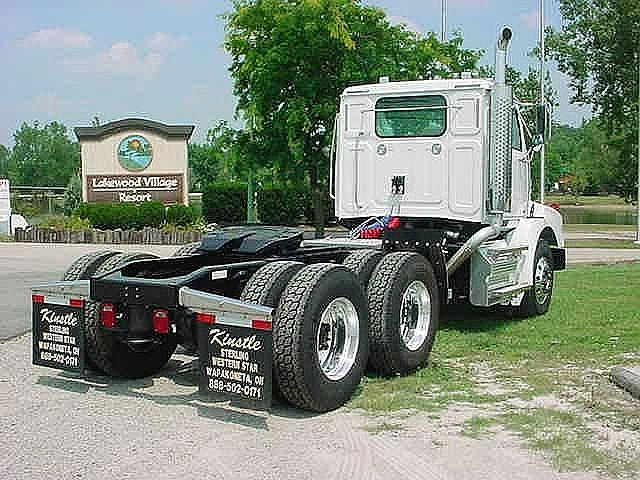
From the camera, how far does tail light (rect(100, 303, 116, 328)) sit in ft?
22.6

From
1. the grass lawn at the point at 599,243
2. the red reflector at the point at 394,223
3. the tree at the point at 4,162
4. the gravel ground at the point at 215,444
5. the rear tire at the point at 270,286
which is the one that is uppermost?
the tree at the point at 4,162

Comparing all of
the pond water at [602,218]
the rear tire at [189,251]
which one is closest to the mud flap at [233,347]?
the rear tire at [189,251]

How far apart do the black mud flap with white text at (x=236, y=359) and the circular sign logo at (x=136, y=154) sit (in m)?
25.4

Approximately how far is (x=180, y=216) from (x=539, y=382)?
21500mm

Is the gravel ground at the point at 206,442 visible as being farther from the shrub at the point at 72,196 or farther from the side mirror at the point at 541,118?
the shrub at the point at 72,196

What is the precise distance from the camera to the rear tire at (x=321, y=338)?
6.16 metres

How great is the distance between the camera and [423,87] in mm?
9891

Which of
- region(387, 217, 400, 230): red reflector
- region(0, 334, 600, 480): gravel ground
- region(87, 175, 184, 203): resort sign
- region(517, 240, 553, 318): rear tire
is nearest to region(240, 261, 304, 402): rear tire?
region(0, 334, 600, 480): gravel ground

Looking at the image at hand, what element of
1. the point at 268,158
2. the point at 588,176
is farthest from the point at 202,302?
the point at 588,176

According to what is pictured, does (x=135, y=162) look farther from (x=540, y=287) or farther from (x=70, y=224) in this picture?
(x=540, y=287)

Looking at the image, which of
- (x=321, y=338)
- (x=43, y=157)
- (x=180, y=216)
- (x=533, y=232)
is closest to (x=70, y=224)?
(x=180, y=216)

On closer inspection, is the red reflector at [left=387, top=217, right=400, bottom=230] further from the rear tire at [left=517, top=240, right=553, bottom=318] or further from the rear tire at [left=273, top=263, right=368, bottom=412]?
the rear tire at [left=273, top=263, right=368, bottom=412]

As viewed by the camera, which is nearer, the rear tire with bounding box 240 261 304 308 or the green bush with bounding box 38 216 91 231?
the rear tire with bounding box 240 261 304 308

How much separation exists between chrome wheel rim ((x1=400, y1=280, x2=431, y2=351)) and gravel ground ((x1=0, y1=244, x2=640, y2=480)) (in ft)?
4.49
